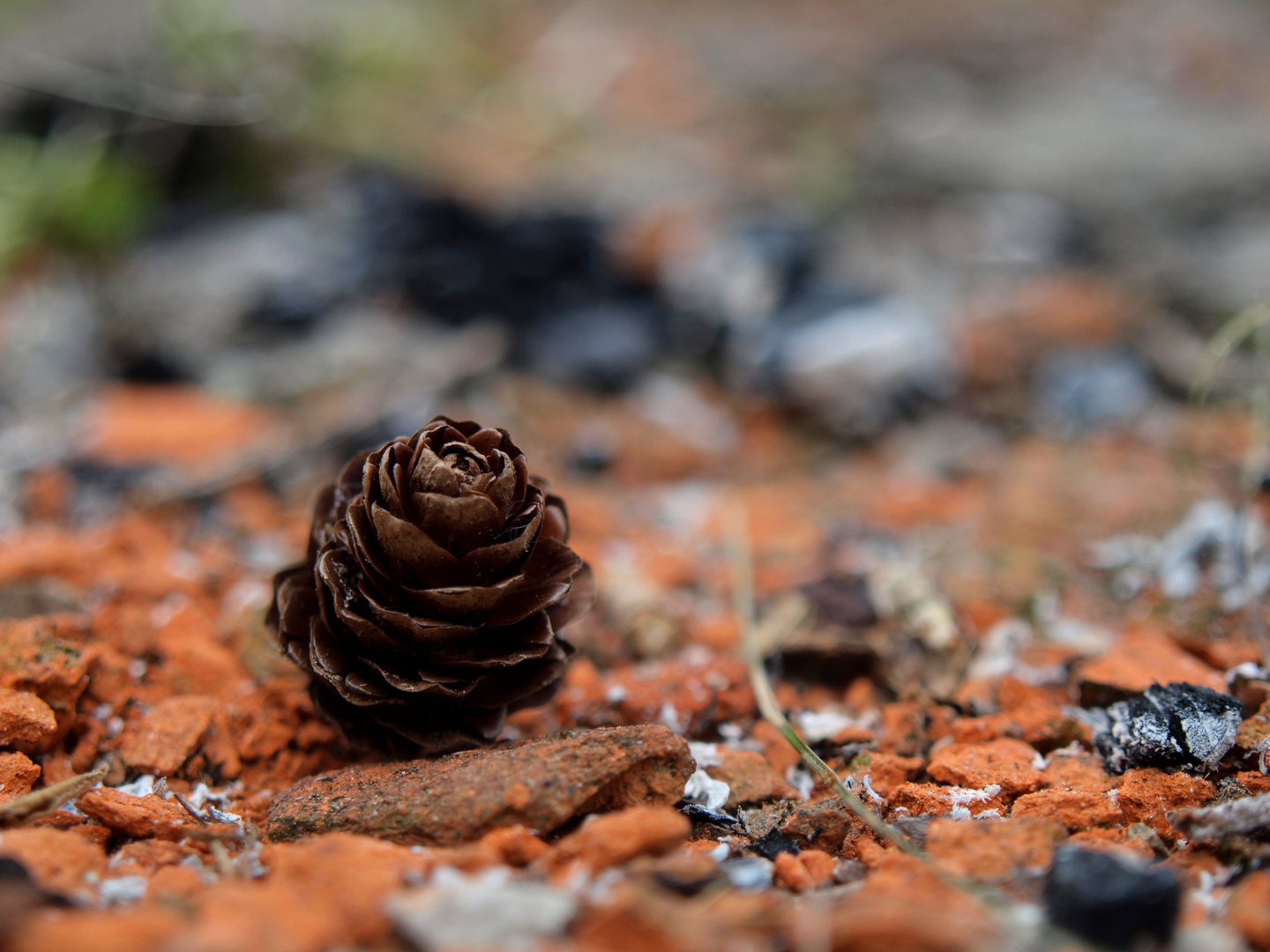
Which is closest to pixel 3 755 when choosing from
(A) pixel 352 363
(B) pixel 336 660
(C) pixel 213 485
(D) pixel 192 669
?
(D) pixel 192 669

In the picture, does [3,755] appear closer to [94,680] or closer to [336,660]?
[94,680]

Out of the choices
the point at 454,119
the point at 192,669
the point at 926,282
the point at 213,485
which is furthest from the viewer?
the point at 454,119

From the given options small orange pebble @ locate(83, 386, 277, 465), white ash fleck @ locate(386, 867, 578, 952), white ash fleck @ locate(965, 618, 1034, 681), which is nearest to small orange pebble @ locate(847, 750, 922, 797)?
white ash fleck @ locate(965, 618, 1034, 681)

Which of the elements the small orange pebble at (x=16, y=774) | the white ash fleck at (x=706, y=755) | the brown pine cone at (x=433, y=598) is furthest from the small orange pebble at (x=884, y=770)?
the small orange pebble at (x=16, y=774)

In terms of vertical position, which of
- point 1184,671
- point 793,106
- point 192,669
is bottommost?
point 1184,671

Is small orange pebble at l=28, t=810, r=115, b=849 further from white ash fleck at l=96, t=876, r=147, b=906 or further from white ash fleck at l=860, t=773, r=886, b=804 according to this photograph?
white ash fleck at l=860, t=773, r=886, b=804

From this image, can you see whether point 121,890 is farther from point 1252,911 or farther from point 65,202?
point 65,202

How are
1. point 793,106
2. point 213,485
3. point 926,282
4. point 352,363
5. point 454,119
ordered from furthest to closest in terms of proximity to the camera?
point 793,106, point 454,119, point 926,282, point 352,363, point 213,485
